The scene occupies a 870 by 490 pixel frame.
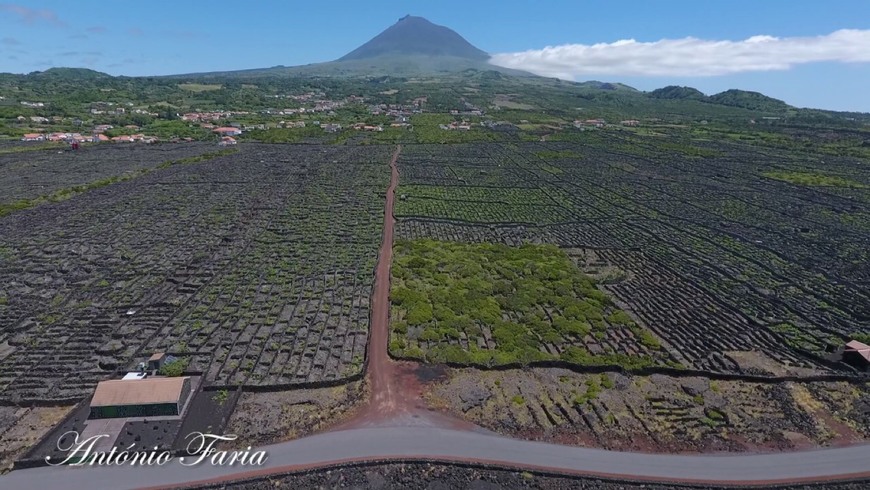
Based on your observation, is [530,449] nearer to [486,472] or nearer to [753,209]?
[486,472]

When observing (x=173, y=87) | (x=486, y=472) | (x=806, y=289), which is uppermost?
(x=173, y=87)

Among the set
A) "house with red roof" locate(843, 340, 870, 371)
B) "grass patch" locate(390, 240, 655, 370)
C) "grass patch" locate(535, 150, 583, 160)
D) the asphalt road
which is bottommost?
the asphalt road

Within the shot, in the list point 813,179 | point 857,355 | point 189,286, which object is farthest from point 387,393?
point 813,179

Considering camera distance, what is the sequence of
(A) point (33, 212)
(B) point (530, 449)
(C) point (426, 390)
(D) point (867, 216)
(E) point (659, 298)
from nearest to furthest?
(B) point (530, 449), (C) point (426, 390), (E) point (659, 298), (A) point (33, 212), (D) point (867, 216)

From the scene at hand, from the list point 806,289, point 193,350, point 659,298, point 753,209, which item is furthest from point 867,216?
point 193,350

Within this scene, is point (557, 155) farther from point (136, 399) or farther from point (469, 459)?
point (136, 399)

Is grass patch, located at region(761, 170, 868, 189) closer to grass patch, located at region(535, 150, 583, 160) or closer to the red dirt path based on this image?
grass patch, located at region(535, 150, 583, 160)

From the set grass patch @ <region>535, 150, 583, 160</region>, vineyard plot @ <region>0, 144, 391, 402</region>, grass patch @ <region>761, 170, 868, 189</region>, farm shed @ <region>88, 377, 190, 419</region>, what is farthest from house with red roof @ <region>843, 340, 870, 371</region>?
grass patch @ <region>535, 150, 583, 160</region>

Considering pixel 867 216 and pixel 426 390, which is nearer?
pixel 426 390
